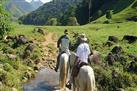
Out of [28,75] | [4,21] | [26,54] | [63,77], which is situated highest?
[4,21]

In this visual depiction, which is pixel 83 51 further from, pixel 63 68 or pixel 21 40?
pixel 21 40

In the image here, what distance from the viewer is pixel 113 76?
33094mm

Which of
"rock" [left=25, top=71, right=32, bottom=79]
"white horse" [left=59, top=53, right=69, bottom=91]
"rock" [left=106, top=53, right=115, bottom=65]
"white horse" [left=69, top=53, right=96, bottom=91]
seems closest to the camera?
"white horse" [left=69, top=53, right=96, bottom=91]

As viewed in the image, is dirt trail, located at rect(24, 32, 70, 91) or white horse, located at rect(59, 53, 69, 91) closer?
white horse, located at rect(59, 53, 69, 91)

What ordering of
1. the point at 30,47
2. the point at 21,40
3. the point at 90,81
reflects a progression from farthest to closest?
the point at 21,40 → the point at 30,47 → the point at 90,81

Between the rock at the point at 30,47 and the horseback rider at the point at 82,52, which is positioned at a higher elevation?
the horseback rider at the point at 82,52

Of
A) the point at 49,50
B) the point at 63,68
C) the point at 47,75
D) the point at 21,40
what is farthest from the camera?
the point at 21,40

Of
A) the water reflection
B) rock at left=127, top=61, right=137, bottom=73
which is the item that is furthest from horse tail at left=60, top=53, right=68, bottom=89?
rock at left=127, top=61, right=137, bottom=73

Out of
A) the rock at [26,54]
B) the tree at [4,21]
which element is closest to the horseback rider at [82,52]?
the tree at [4,21]

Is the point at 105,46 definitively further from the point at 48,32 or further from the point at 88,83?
the point at 88,83

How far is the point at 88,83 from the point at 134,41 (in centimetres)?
3030

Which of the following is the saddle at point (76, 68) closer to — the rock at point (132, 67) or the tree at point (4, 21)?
the rock at point (132, 67)

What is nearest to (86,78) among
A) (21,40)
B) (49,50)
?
(49,50)

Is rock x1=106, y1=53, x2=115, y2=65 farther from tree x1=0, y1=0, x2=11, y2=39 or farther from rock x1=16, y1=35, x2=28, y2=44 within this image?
rock x1=16, y1=35, x2=28, y2=44
